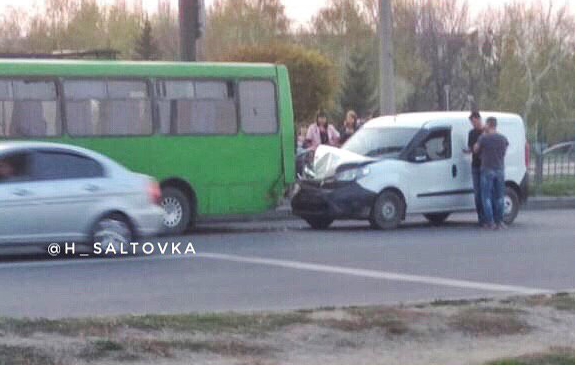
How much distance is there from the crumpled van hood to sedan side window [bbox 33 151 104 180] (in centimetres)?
549

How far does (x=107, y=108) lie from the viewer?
70.1ft

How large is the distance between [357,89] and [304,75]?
1243 centimetres

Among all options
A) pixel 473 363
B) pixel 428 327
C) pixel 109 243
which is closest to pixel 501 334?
pixel 428 327

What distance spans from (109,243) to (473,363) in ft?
29.3

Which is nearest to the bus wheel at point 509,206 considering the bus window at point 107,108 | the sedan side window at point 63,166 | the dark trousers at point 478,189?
the dark trousers at point 478,189

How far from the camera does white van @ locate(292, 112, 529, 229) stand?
22.2m

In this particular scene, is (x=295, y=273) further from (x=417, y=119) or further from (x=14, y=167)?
(x=417, y=119)

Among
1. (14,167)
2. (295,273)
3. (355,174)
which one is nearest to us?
(295,273)

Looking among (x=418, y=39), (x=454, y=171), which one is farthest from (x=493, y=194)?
(x=418, y=39)

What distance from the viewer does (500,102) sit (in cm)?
6019

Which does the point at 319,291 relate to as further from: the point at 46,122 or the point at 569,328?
the point at 46,122

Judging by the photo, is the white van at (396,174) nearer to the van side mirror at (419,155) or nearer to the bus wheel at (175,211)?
the van side mirror at (419,155)

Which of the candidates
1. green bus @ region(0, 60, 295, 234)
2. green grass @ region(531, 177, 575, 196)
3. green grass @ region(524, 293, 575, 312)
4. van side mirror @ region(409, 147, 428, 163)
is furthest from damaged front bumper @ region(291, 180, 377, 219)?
green grass @ region(524, 293, 575, 312)

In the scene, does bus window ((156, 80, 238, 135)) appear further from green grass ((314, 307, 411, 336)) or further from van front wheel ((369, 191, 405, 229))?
green grass ((314, 307, 411, 336))
